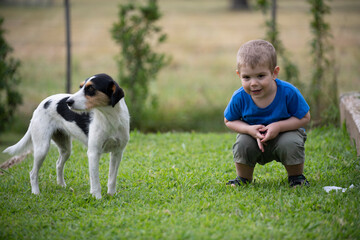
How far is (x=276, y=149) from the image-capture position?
3955mm

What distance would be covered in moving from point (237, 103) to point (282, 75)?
412cm

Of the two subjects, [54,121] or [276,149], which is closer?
[276,149]

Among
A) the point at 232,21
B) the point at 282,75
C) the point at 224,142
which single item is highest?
the point at 232,21

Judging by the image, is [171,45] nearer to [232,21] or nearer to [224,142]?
[232,21]

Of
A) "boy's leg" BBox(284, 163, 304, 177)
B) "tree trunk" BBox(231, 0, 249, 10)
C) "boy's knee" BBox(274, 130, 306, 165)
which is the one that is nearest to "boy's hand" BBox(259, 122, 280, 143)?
"boy's knee" BBox(274, 130, 306, 165)

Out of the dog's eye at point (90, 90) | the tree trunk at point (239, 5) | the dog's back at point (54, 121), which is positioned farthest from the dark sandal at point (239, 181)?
the tree trunk at point (239, 5)

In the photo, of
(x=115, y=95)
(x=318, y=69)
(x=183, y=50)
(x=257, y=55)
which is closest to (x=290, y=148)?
(x=257, y=55)

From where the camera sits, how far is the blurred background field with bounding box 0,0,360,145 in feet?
27.7

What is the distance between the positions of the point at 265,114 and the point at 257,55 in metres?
0.62

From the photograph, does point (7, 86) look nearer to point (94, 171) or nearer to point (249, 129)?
point (94, 171)

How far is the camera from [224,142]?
21.1ft

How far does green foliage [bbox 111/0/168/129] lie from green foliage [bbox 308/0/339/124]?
2.93 metres

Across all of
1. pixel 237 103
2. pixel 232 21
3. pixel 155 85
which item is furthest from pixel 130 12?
pixel 232 21

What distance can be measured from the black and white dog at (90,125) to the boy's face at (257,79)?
3.92 ft
